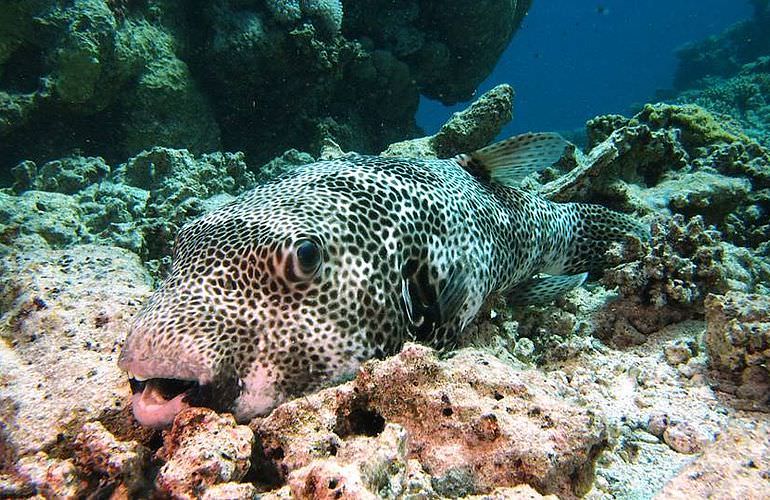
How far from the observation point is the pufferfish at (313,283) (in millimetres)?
1891

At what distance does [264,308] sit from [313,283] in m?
0.27

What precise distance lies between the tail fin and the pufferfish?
0.93 meters

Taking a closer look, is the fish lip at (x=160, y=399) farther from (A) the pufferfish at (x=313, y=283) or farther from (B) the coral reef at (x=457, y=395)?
(B) the coral reef at (x=457, y=395)

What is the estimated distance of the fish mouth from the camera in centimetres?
176

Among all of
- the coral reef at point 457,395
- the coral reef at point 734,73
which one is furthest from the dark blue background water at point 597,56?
the coral reef at point 457,395

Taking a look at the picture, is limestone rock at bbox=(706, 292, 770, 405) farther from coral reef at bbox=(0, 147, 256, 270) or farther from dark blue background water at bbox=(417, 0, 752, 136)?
dark blue background water at bbox=(417, 0, 752, 136)

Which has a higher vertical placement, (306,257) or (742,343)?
(306,257)

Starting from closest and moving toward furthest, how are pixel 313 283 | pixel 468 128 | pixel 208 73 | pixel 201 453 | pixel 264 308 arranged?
pixel 201 453, pixel 264 308, pixel 313 283, pixel 468 128, pixel 208 73

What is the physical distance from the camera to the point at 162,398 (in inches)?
72.5

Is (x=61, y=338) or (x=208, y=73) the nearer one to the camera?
(x=61, y=338)

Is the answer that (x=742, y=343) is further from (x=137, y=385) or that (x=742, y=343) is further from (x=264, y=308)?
(x=137, y=385)

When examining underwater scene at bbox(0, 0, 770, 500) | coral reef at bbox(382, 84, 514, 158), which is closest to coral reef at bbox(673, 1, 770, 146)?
coral reef at bbox(382, 84, 514, 158)

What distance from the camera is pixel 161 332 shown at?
75.2 inches

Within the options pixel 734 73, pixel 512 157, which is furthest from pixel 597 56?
pixel 512 157
